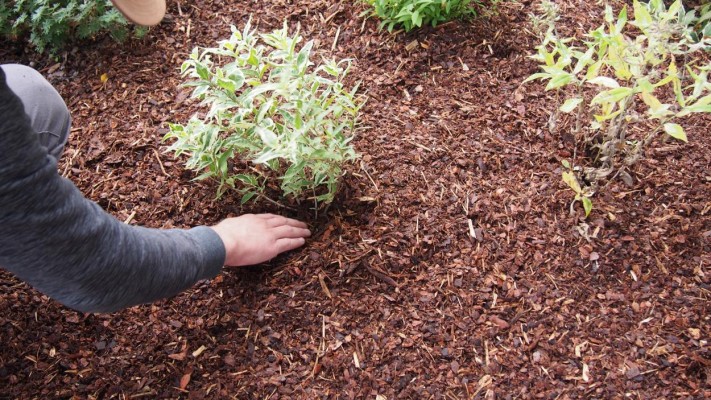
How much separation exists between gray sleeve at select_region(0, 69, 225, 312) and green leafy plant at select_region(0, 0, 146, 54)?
1.41 metres

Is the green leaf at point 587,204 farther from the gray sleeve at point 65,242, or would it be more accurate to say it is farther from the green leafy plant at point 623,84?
the gray sleeve at point 65,242

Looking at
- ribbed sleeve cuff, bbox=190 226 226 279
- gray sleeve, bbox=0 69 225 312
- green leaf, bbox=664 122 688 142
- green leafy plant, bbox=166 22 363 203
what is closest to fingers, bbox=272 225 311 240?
green leafy plant, bbox=166 22 363 203

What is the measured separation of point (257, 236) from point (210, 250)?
25cm

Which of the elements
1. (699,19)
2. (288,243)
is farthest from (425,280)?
(699,19)

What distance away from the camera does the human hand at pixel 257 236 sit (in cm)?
188

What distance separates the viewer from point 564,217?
2.09m

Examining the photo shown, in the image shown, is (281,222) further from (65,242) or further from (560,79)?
(560,79)

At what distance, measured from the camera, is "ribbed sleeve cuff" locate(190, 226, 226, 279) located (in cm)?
171

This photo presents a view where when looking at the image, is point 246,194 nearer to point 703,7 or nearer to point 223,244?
point 223,244

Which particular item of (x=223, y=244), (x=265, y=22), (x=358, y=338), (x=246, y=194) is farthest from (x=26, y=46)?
(x=358, y=338)

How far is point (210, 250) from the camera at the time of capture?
1.72 metres

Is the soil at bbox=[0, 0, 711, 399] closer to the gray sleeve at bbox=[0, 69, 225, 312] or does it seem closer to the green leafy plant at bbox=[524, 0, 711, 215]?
the green leafy plant at bbox=[524, 0, 711, 215]

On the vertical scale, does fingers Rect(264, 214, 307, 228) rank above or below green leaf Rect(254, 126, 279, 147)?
below

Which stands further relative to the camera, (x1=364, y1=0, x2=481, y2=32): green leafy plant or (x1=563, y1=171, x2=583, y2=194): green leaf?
(x1=364, y1=0, x2=481, y2=32): green leafy plant
